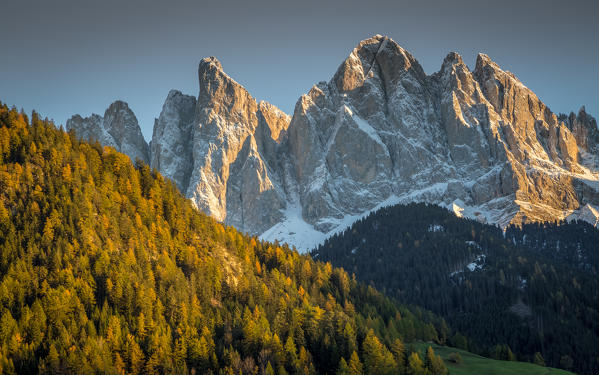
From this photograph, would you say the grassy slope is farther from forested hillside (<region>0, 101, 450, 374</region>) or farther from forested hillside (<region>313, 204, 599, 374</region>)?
forested hillside (<region>313, 204, 599, 374</region>)

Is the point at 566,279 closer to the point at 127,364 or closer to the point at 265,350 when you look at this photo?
the point at 265,350

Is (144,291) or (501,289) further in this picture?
(501,289)

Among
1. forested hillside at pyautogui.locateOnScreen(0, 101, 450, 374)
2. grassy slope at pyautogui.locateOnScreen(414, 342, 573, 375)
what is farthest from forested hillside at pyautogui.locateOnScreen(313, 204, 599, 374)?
forested hillside at pyautogui.locateOnScreen(0, 101, 450, 374)

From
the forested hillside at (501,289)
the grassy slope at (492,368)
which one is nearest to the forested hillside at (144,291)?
the grassy slope at (492,368)

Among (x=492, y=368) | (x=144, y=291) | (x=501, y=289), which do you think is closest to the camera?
(x=492, y=368)

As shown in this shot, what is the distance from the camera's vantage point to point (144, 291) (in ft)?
282

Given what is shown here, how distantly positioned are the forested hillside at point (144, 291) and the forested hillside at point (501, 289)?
22.4 metres

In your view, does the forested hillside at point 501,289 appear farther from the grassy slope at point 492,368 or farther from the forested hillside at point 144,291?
the forested hillside at point 144,291

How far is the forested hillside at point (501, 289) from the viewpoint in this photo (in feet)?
397

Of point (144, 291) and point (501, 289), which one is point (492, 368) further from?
point (501, 289)

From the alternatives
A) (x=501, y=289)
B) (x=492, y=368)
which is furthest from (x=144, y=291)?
(x=501, y=289)

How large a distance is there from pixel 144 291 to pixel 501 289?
365 feet

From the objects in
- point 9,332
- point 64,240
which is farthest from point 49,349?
point 64,240

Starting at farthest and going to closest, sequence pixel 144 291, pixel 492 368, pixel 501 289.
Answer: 1. pixel 501 289
2. pixel 144 291
3. pixel 492 368
